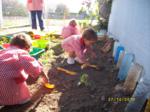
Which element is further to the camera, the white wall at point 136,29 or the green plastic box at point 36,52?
the green plastic box at point 36,52

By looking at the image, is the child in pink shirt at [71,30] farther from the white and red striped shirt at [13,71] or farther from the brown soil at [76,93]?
the white and red striped shirt at [13,71]

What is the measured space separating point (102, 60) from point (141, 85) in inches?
83.4

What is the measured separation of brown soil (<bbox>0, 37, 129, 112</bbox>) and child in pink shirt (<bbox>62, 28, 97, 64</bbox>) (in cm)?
21

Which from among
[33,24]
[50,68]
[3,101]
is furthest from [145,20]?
[33,24]

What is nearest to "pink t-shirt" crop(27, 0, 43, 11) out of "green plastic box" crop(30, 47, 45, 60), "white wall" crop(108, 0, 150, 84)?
"white wall" crop(108, 0, 150, 84)

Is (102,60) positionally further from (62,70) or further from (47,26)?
(47,26)

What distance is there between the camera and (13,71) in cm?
293

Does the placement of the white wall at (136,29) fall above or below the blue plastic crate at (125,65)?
above

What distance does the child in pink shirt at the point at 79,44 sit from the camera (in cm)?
434

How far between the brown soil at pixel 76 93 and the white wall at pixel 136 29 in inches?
20.4

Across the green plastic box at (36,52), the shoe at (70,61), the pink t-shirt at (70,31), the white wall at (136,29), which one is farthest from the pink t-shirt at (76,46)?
the pink t-shirt at (70,31)

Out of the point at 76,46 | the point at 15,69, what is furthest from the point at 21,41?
the point at 76,46

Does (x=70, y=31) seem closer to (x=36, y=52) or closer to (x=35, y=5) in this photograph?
(x=36, y=52)

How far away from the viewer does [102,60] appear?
504 cm
